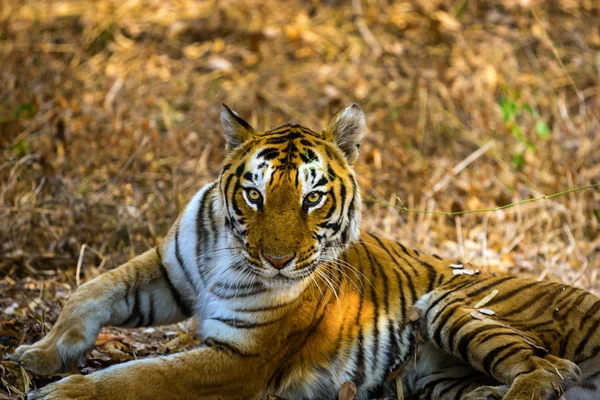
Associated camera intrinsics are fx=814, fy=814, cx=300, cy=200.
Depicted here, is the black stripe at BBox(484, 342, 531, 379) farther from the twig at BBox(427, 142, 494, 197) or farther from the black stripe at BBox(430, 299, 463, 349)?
the twig at BBox(427, 142, 494, 197)

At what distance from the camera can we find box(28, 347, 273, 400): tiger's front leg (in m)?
3.13

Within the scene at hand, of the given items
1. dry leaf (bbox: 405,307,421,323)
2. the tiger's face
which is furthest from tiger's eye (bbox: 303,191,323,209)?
dry leaf (bbox: 405,307,421,323)

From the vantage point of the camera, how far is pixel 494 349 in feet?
11.2

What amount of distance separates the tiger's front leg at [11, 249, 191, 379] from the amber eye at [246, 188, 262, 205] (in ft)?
2.15

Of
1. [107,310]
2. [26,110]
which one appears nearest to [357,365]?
[107,310]

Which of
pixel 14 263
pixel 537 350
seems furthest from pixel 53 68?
pixel 537 350

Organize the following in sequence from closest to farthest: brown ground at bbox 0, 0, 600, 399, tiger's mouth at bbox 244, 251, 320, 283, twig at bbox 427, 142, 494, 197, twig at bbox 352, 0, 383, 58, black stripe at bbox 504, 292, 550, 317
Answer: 1. tiger's mouth at bbox 244, 251, 320, 283
2. black stripe at bbox 504, 292, 550, 317
3. brown ground at bbox 0, 0, 600, 399
4. twig at bbox 427, 142, 494, 197
5. twig at bbox 352, 0, 383, 58

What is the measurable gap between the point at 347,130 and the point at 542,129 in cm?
419

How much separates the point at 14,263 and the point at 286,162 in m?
2.31

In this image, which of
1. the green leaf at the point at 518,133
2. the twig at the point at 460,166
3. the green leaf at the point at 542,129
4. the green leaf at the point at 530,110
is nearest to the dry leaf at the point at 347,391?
the twig at the point at 460,166

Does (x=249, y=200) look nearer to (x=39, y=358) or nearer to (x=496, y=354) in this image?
(x=39, y=358)

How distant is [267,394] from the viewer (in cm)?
357

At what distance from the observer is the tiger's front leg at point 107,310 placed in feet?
11.1

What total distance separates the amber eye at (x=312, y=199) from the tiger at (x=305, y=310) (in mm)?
11
